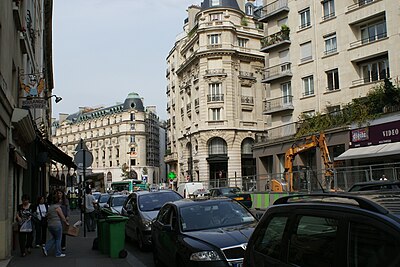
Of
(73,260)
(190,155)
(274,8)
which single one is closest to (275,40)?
(274,8)

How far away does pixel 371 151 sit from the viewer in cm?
2861

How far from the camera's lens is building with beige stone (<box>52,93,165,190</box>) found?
125 metres

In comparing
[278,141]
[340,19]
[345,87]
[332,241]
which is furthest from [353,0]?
[332,241]

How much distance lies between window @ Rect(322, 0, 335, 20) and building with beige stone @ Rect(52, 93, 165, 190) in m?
86.2

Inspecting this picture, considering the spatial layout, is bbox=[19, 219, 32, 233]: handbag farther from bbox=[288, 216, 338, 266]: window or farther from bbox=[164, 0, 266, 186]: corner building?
bbox=[164, 0, 266, 186]: corner building

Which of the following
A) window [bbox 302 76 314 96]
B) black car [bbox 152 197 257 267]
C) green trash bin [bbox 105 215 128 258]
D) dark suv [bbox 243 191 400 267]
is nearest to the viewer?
dark suv [bbox 243 191 400 267]

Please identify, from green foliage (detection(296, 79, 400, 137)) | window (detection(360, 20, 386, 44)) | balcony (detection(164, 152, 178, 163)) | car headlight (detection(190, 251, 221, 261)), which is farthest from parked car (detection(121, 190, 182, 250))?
balcony (detection(164, 152, 178, 163))

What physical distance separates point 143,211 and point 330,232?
35.7ft

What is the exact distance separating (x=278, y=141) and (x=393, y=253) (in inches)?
1462

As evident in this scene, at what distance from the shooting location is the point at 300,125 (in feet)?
122

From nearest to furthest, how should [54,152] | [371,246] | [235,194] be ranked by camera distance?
[371,246]
[54,152]
[235,194]

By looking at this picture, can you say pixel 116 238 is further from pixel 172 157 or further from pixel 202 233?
pixel 172 157

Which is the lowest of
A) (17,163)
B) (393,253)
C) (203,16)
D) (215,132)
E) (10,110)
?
(393,253)

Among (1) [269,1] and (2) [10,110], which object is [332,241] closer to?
(2) [10,110]
